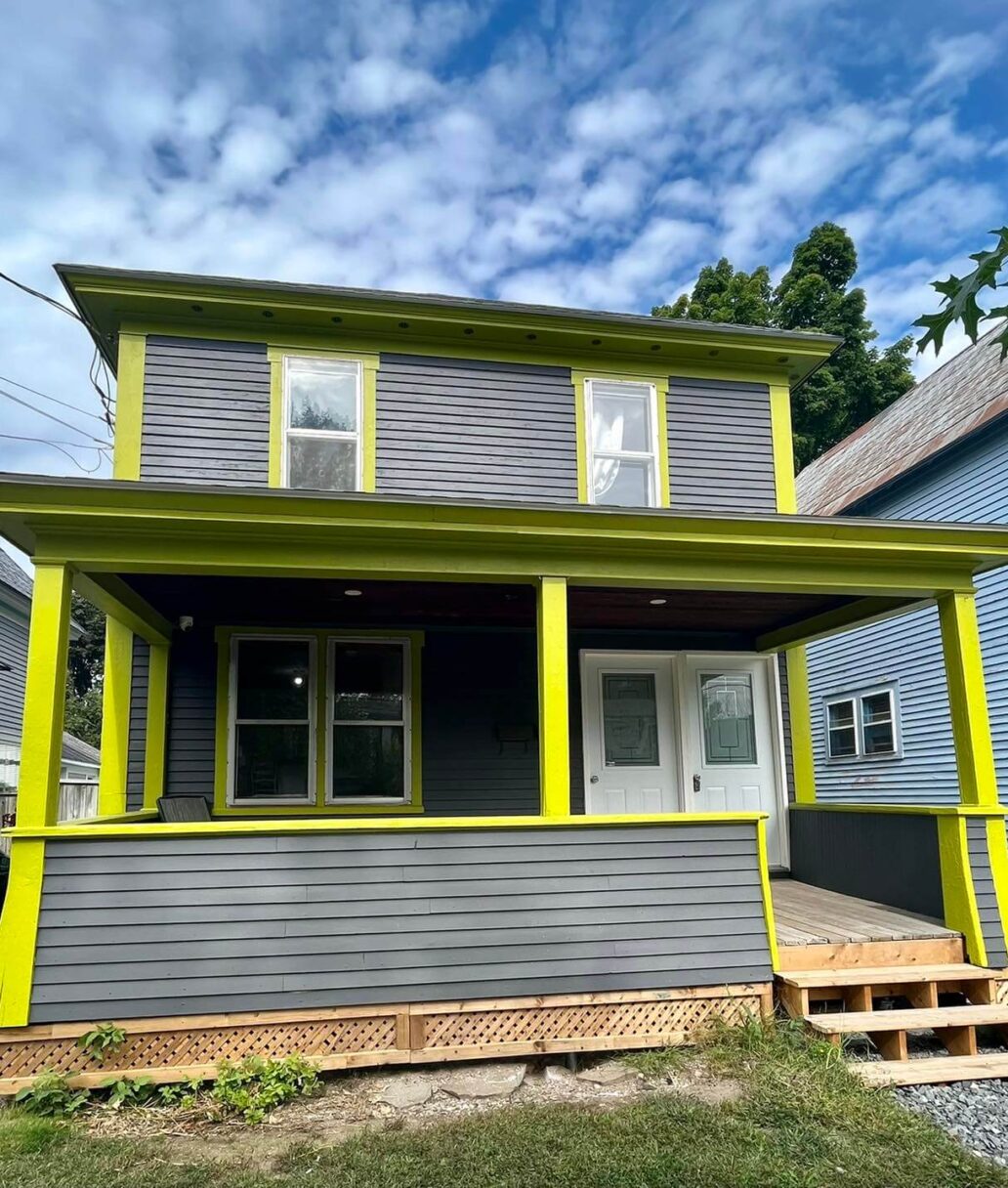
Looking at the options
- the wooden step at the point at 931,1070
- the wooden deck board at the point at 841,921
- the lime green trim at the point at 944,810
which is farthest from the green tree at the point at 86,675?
the wooden step at the point at 931,1070

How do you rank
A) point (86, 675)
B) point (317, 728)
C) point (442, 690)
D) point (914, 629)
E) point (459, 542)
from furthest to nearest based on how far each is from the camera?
point (86, 675) → point (914, 629) → point (442, 690) → point (317, 728) → point (459, 542)

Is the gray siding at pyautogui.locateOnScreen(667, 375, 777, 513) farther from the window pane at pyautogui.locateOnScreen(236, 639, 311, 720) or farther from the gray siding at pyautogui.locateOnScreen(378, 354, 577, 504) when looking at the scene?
the window pane at pyautogui.locateOnScreen(236, 639, 311, 720)

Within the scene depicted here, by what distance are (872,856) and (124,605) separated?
5.42 m

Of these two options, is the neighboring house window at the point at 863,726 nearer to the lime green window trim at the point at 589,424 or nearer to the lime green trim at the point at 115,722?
the lime green window trim at the point at 589,424

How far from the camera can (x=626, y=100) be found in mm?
8883

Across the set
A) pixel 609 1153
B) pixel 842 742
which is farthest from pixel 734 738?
pixel 842 742

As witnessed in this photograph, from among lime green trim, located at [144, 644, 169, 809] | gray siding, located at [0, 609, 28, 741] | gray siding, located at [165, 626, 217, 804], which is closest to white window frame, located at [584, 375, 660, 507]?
gray siding, located at [165, 626, 217, 804]

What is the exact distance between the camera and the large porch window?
6.46 metres

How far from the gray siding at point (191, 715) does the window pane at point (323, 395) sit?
1841 millimetres

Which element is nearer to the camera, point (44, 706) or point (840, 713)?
point (44, 706)

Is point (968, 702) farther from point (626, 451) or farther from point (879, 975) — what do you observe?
point (626, 451)

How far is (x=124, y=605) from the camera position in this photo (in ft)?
17.9

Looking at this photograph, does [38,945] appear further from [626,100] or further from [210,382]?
[626,100]

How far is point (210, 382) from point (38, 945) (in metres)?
4.17
